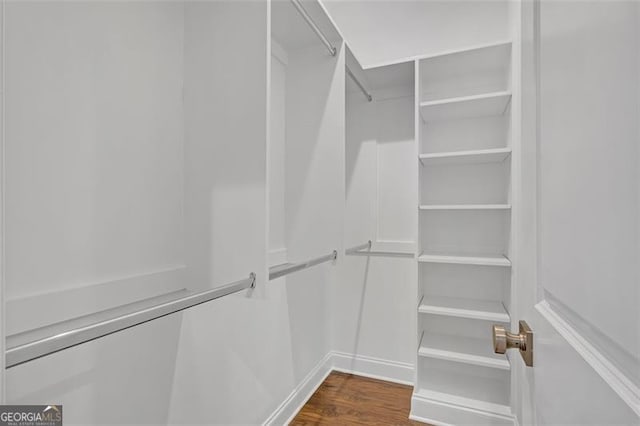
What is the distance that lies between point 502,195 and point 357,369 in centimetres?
163

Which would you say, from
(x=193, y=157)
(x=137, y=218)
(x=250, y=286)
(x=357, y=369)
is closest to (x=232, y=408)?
(x=250, y=286)

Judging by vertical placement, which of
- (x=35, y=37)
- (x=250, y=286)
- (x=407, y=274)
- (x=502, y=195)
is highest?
(x=35, y=37)

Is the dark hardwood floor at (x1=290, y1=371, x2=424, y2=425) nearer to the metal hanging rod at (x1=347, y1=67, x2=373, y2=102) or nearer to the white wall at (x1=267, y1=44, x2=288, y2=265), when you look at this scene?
the white wall at (x1=267, y1=44, x2=288, y2=265)

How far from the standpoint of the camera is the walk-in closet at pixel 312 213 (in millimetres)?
416

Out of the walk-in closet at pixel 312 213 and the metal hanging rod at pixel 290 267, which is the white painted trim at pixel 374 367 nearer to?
the walk-in closet at pixel 312 213

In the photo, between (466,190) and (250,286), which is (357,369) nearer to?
(466,190)

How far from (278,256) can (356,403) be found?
3.75ft

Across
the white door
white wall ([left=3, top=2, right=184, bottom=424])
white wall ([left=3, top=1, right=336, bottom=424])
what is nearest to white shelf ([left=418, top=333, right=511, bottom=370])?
white wall ([left=3, top=1, right=336, bottom=424])

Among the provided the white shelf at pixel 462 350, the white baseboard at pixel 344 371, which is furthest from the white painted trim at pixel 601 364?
the white baseboard at pixel 344 371

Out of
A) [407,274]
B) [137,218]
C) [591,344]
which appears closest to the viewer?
[591,344]

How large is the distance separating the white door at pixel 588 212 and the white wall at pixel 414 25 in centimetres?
176

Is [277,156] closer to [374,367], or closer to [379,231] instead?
[379,231]

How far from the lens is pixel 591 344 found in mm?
388

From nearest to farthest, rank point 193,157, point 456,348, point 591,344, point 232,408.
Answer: point 591,344, point 193,157, point 232,408, point 456,348
